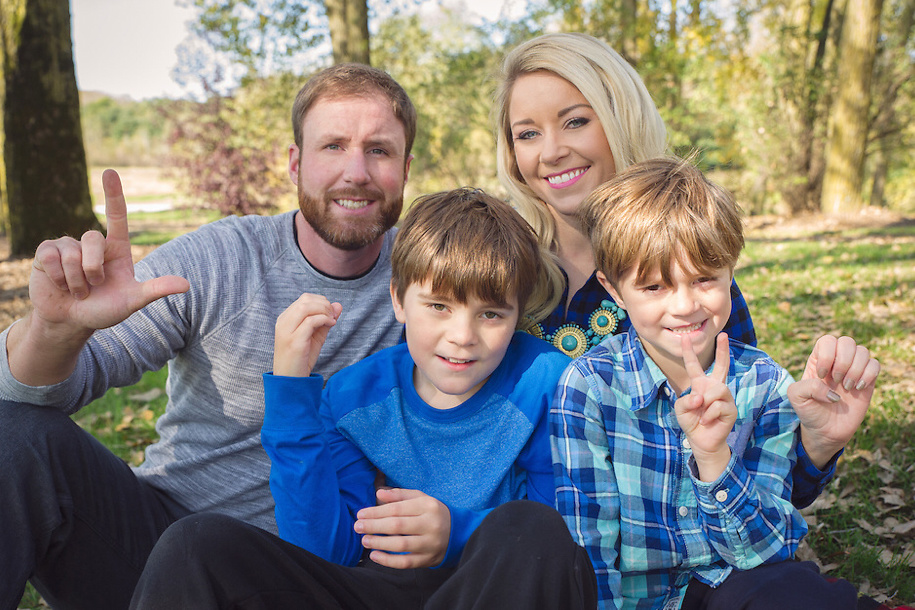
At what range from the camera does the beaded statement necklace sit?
2.62 meters

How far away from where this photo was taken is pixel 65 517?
208cm

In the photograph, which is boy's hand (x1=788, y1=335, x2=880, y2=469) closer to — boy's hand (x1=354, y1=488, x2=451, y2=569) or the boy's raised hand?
boy's hand (x1=354, y1=488, x2=451, y2=569)

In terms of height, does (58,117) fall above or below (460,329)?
above

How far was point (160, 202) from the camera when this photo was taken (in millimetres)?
29016

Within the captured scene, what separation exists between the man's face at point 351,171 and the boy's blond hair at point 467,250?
1.15ft

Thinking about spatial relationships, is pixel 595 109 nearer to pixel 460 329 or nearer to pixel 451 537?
Answer: pixel 460 329

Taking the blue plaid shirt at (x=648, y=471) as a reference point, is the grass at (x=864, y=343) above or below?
below

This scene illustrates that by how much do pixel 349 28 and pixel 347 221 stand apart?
6.81 metres

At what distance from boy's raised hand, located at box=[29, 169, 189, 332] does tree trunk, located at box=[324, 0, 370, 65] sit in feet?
23.3

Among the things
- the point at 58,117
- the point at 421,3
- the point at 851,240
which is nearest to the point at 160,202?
the point at 421,3

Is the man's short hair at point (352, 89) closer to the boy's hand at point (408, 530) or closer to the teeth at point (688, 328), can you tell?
the teeth at point (688, 328)

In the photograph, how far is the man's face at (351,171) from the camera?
104 inches

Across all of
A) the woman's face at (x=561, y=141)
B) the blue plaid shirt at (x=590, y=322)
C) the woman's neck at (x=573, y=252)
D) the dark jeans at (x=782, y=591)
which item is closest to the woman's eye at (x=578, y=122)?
the woman's face at (x=561, y=141)

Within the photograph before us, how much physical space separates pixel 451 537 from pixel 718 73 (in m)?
16.6
